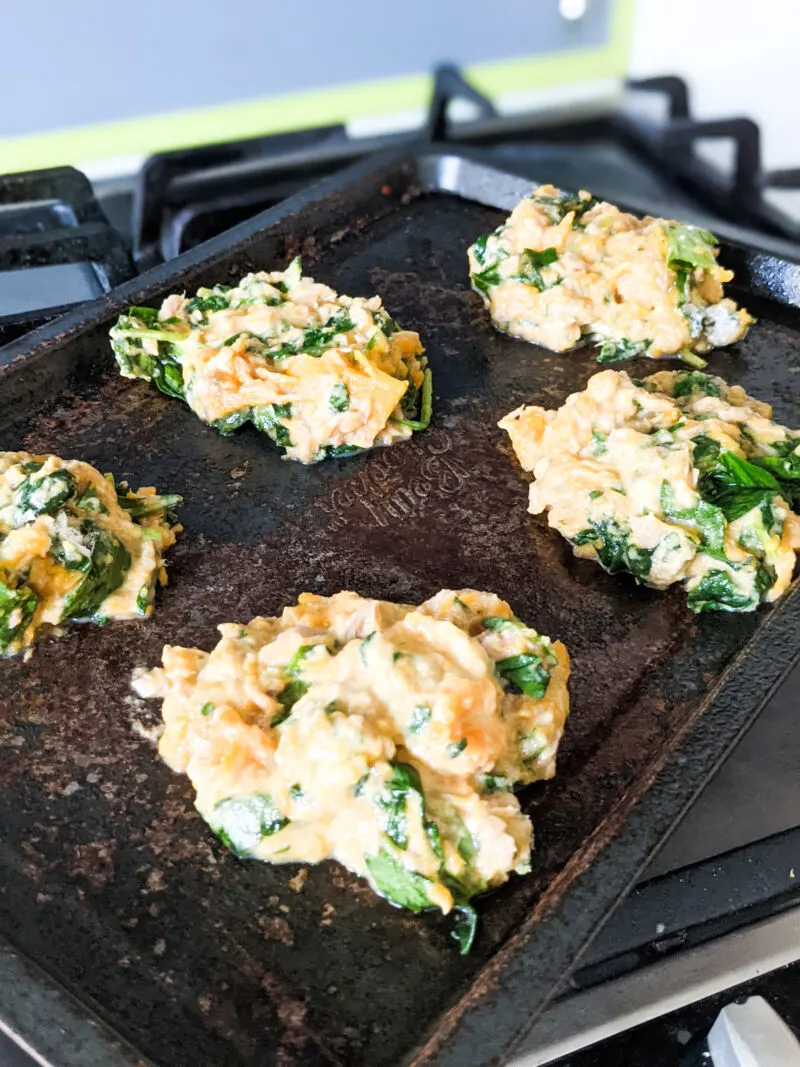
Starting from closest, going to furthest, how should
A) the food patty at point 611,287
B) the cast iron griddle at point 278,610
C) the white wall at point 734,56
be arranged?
1. the cast iron griddle at point 278,610
2. the food patty at point 611,287
3. the white wall at point 734,56

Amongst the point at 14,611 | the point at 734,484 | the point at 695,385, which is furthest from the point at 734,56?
the point at 14,611

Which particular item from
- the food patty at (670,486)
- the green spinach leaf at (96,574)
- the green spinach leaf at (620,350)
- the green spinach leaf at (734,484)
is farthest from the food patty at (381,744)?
the green spinach leaf at (620,350)

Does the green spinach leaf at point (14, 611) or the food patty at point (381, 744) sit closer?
the food patty at point (381, 744)

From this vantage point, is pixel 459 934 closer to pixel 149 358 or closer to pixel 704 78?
pixel 149 358

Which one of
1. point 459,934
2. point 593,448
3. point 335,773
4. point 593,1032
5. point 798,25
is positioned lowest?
point 593,1032

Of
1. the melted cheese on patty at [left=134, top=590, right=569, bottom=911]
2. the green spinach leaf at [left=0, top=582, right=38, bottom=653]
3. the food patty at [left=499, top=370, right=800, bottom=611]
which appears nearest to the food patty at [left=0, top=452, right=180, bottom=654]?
the green spinach leaf at [left=0, top=582, right=38, bottom=653]

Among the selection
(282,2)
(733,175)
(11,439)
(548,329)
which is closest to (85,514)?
(11,439)

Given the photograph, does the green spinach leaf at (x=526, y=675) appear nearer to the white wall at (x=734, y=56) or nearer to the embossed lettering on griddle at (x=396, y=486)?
the embossed lettering on griddle at (x=396, y=486)
